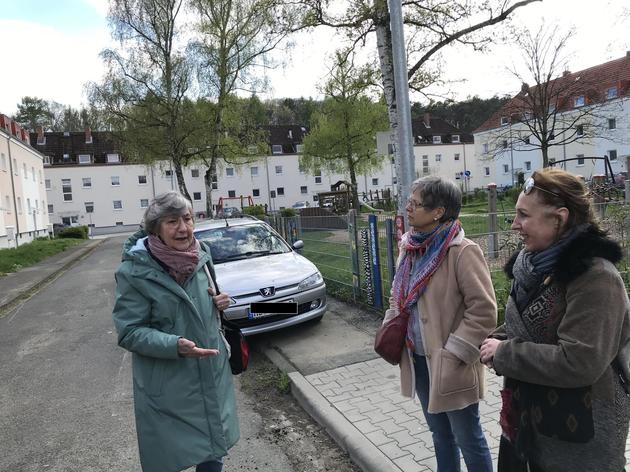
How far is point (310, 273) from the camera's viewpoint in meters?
6.95

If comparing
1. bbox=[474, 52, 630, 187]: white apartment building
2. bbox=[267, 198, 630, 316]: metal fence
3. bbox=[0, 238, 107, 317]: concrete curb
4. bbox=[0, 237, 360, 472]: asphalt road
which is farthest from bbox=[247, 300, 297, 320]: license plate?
bbox=[474, 52, 630, 187]: white apartment building

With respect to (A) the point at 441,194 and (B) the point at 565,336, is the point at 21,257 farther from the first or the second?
(B) the point at 565,336

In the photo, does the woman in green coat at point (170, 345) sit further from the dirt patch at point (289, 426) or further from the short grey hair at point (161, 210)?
the dirt patch at point (289, 426)

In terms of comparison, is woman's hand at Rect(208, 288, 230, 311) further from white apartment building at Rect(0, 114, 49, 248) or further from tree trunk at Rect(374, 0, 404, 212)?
white apartment building at Rect(0, 114, 49, 248)

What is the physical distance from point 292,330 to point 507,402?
16.9 feet

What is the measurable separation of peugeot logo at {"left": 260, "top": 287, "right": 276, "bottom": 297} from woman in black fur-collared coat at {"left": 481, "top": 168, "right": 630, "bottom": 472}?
15.3 feet

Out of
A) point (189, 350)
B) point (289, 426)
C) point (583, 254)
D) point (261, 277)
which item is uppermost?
point (583, 254)

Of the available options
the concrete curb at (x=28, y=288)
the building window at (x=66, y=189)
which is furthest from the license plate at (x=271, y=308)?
the building window at (x=66, y=189)

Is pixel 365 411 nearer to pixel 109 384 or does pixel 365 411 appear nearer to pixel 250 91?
pixel 109 384

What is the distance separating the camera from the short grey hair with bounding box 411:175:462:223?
2490 mm

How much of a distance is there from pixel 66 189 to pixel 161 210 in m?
61.4

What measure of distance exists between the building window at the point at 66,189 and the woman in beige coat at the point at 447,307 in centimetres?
6186

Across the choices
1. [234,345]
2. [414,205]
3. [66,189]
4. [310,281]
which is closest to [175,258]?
[234,345]

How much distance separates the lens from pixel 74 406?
4.97 metres
